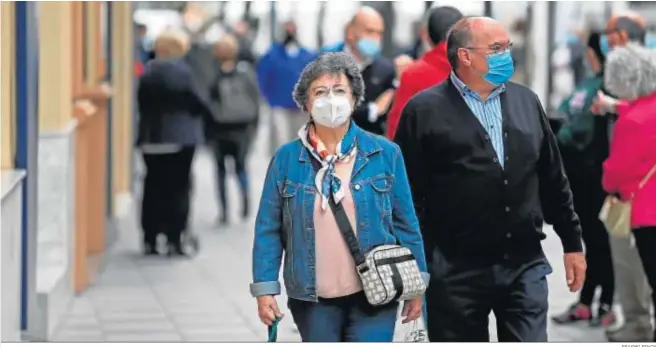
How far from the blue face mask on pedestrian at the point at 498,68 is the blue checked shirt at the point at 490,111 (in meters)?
0.05

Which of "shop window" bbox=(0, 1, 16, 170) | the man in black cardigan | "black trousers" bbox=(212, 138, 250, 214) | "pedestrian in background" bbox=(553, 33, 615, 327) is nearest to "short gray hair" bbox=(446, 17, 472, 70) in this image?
the man in black cardigan

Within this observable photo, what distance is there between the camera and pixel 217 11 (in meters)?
28.2

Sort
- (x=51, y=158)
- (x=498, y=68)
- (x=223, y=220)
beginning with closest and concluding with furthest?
(x=498, y=68) < (x=51, y=158) < (x=223, y=220)

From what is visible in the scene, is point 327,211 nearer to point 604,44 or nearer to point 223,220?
point 604,44

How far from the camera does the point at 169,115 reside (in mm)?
12203

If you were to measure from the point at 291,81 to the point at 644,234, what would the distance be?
7.26 m

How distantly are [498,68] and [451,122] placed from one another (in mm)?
256

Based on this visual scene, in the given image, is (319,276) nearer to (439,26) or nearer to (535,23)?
(439,26)

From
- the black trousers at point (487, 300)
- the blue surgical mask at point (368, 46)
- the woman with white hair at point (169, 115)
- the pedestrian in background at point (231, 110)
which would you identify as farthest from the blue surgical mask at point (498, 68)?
the pedestrian in background at point (231, 110)

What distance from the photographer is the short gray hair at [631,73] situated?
25.5 feet

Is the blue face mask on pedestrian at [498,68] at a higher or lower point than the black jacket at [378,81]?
higher

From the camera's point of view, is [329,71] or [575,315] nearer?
[329,71]

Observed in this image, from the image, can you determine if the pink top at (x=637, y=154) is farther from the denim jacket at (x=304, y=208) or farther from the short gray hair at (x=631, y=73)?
the denim jacket at (x=304, y=208)

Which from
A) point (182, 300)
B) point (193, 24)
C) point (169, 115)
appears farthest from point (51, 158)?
point (193, 24)
